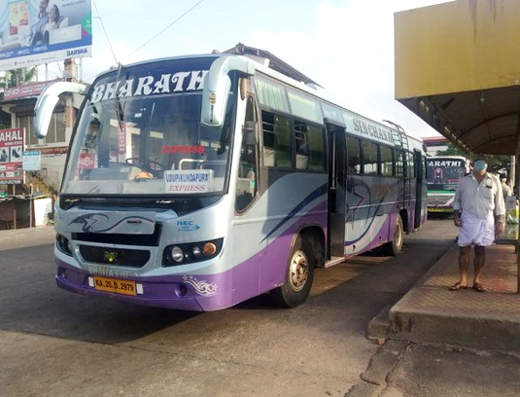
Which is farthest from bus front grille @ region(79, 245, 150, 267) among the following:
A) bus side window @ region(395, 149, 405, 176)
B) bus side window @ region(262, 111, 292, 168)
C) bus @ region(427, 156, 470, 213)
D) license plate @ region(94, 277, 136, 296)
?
bus @ region(427, 156, 470, 213)

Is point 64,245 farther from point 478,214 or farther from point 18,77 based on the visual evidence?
point 18,77

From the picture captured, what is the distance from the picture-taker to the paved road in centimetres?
407

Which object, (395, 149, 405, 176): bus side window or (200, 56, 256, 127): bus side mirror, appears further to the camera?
(395, 149, 405, 176): bus side window

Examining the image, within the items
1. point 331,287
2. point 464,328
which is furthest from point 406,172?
point 464,328

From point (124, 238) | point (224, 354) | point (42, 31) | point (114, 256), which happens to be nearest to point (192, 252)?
point (124, 238)

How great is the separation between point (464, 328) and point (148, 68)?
14.1 feet

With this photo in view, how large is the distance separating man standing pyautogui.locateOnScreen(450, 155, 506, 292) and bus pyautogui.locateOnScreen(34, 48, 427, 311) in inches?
76.8

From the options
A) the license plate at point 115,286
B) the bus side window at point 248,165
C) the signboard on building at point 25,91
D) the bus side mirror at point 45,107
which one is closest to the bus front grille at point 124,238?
A: the license plate at point 115,286

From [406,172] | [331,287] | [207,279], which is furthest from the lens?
[406,172]

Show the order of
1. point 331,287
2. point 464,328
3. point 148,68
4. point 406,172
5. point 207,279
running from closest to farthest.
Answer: point 207,279
point 464,328
point 148,68
point 331,287
point 406,172

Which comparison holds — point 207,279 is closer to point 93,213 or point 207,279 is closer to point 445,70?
point 93,213

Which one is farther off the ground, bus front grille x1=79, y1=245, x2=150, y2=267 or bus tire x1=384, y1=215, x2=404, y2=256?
bus front grille x1=79, y1=245, x2=150, y2=267

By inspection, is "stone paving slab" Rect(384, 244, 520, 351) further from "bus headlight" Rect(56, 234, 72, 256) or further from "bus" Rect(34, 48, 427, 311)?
"bus headlight" Rect(56, 234, 72, 256)

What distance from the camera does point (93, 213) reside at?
16.3ft
